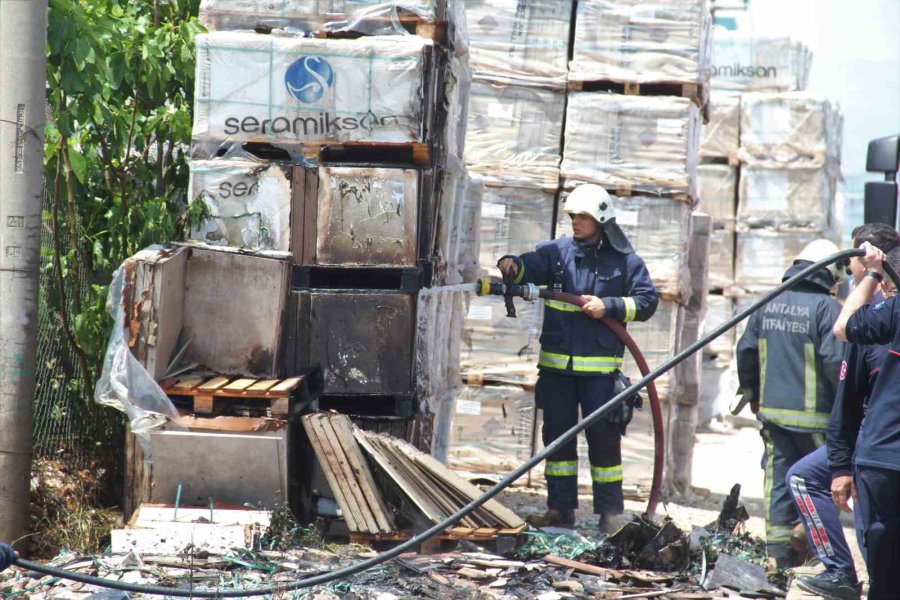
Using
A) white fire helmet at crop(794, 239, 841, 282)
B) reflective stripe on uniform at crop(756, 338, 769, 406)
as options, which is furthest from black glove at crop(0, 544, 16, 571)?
white fire helmet at crop(794, 239, 841, 282)

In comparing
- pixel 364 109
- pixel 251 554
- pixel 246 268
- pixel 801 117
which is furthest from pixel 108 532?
pixel 801 117

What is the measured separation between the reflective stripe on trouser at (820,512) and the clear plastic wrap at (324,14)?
301 cm

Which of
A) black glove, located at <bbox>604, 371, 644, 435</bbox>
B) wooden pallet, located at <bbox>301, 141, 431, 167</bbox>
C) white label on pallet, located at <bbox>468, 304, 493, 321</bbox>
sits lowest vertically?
black glove, located at <bbox>604, 371, 644, 435</bbox>

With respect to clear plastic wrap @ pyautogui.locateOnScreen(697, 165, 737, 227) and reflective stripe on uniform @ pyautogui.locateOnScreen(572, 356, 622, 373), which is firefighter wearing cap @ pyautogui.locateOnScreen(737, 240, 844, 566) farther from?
clear plastic wrap @ pyautogui.locateOnScreen(697, 165, 737, 227)

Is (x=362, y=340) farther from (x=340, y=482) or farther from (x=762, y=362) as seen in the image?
(x=762, y=362)

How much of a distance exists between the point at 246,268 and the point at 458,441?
3.09 meters

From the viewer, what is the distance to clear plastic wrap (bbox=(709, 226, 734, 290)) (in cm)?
1302

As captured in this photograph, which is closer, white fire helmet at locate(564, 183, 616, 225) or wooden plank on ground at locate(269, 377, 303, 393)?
wooden plank on ground at locate(269, 377, 303, 393)

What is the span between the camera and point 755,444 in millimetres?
12039

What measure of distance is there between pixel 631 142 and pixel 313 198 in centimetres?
316

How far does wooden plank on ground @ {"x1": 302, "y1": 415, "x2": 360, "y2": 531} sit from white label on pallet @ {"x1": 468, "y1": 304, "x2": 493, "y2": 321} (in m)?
3.02

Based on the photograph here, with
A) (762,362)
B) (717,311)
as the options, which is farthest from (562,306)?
(717,311)

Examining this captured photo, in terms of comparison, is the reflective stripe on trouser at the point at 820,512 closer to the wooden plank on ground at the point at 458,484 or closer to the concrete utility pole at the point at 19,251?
the wooden plank on ground at the point at 458,484

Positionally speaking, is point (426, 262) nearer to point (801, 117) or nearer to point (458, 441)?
point (458, 441)
